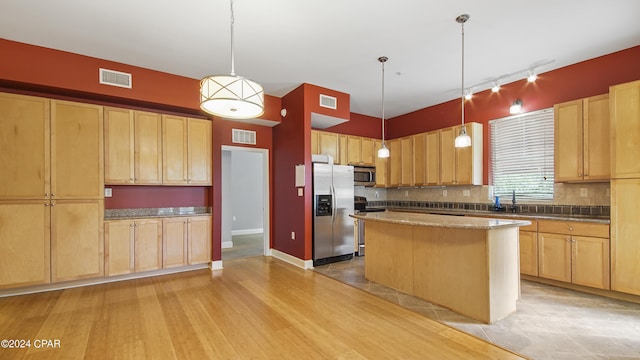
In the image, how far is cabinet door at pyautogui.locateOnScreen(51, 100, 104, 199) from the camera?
3.56 metres

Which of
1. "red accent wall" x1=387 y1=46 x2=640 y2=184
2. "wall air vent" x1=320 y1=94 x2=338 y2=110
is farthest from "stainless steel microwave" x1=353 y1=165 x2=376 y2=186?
"wall air vent" x1=320 y1=94 x2=338 y2=110

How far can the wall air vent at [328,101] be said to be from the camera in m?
4.84

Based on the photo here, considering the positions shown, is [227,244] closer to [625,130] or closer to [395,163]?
[395,163]

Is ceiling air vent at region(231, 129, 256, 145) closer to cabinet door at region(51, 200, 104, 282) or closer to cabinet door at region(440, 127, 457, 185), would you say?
cabinet door at region(51, 200, 104, 282)

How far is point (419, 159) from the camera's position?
575 cm

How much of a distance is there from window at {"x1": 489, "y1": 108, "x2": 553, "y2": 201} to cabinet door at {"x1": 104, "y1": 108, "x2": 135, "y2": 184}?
5761 millimetres

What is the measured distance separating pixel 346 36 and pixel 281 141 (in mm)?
2439

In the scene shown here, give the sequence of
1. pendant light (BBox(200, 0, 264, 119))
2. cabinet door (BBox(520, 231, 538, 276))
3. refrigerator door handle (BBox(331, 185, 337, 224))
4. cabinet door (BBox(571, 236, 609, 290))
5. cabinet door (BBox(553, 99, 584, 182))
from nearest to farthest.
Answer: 1. pendant light (BBox(200, 0, 264, 119))
2. cabinet door (BBox(571, 236, 609, 290))
3. cabinet door (BBox(553, 99, 584, 182))
4. cabinet door (BBox(520, 231, 538, 276))
5. refrigerator door handle (BBox(331, 185, 337, 224))

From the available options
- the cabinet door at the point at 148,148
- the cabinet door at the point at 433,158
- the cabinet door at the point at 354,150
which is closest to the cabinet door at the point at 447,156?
the cabinet door at the point at 433,158

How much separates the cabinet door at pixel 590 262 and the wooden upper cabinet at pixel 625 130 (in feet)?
2.66

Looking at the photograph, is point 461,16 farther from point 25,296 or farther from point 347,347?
point 25,296

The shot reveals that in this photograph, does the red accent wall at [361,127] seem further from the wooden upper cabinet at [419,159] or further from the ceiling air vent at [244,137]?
the ceiling air vent at [244,137]

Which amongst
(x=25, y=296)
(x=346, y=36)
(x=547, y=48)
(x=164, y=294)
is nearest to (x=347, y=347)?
(x=164, y=294)

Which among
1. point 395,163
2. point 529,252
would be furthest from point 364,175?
point 529,252
